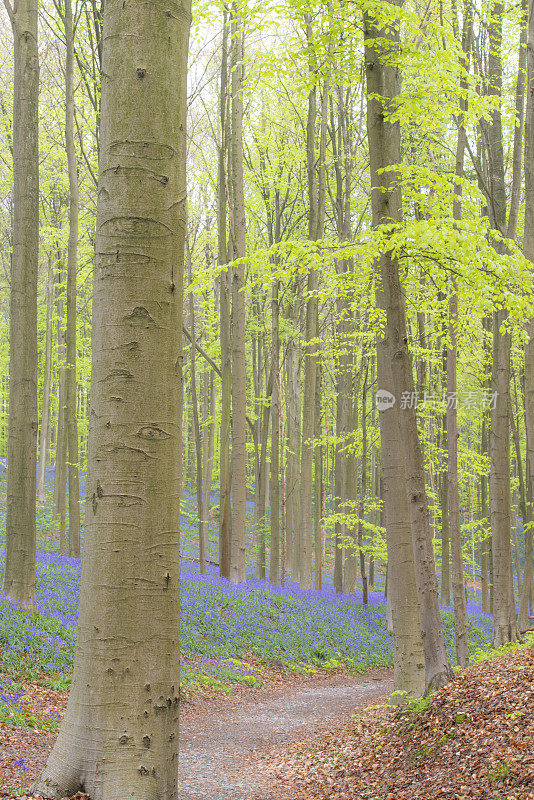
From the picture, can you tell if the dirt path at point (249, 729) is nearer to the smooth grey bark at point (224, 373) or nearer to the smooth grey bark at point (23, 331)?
the smooth grey bark at point (23, 331)

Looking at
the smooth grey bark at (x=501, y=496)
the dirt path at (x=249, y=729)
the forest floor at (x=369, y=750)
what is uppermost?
the smooth grey bark at (x=501, y=496)

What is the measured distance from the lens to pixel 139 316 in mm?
2602

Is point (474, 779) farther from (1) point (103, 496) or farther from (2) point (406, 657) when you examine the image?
(1) point (103, 496)

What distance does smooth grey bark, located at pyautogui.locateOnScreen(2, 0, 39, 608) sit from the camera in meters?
7.76

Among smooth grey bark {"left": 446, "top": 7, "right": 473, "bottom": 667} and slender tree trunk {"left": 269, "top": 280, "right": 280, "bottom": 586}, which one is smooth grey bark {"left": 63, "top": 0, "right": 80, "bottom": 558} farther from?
smooth grey bark {"left": 446, "top": 7, "right": 473, "bottom": 667}

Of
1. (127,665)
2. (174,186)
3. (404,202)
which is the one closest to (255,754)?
(127,665)

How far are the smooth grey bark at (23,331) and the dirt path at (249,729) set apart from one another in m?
2.89

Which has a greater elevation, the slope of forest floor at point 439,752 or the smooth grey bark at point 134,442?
the smooth grey bark at point 134,442

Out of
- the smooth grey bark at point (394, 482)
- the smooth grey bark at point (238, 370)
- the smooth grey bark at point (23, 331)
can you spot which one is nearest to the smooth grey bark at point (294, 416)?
the smooth grey bark at point (238, 370)

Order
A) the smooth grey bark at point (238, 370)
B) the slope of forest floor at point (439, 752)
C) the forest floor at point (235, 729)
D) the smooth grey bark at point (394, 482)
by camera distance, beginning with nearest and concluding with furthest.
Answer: the slope of forest floor at point (439, 752)
the forest floor at point (235, 729)
the smooth grey bark at point (394, 482)
the smooth grey bark at point (238, 370)

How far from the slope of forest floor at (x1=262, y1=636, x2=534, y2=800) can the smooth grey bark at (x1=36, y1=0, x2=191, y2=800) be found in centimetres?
244

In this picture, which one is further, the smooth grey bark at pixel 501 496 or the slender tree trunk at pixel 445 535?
the slender tree trunk at pixel 445 535

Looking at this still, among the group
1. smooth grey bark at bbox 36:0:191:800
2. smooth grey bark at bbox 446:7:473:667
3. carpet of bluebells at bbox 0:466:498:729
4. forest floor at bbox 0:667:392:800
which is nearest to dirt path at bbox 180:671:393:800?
forest floor at bbox 0:667:392:800

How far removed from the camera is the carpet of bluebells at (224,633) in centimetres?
731
